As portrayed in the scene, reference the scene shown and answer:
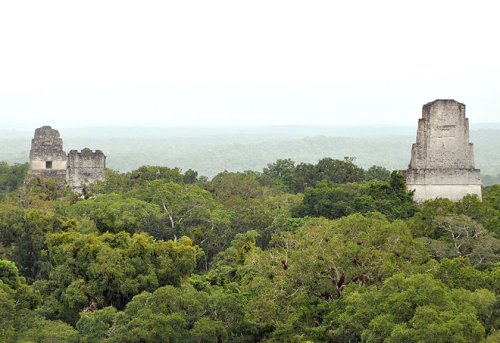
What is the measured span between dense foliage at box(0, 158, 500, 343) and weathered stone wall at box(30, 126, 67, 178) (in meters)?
17.3

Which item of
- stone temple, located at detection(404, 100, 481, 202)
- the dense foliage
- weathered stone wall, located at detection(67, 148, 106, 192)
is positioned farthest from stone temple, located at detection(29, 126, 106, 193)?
stone temple, located at detection(404, 100, 481, 202)

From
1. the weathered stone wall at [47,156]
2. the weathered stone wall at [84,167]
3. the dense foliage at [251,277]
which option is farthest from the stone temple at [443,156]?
the weathered stone wall at [47,156]

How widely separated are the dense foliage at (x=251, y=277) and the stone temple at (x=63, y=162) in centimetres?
1514

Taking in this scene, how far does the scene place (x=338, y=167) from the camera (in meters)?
58.0

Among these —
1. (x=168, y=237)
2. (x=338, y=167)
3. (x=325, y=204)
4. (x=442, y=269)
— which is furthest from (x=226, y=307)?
(x=338, y=167)

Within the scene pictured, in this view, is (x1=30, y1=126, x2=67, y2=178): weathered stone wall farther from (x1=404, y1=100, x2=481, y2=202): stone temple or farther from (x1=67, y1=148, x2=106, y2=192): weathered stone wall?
(x1=404, y1=100, x2=481, y2=202): stone temple

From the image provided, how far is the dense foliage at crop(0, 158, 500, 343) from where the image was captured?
24312mm

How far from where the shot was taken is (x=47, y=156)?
187 feet

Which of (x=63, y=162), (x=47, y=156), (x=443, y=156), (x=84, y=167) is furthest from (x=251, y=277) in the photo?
(x=47, y=156)

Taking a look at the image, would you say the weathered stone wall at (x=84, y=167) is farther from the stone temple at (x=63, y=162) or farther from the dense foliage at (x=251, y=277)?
the dense foliage at (x=251, y=277)

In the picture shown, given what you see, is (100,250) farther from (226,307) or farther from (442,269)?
(442,269)

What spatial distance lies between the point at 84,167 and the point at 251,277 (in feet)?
87.5

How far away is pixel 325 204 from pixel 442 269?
51.8ft

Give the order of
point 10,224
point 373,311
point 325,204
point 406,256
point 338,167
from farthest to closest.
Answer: point 338,167 → point 325,204 → point 10,224 → point 406,256 → point 373,311
